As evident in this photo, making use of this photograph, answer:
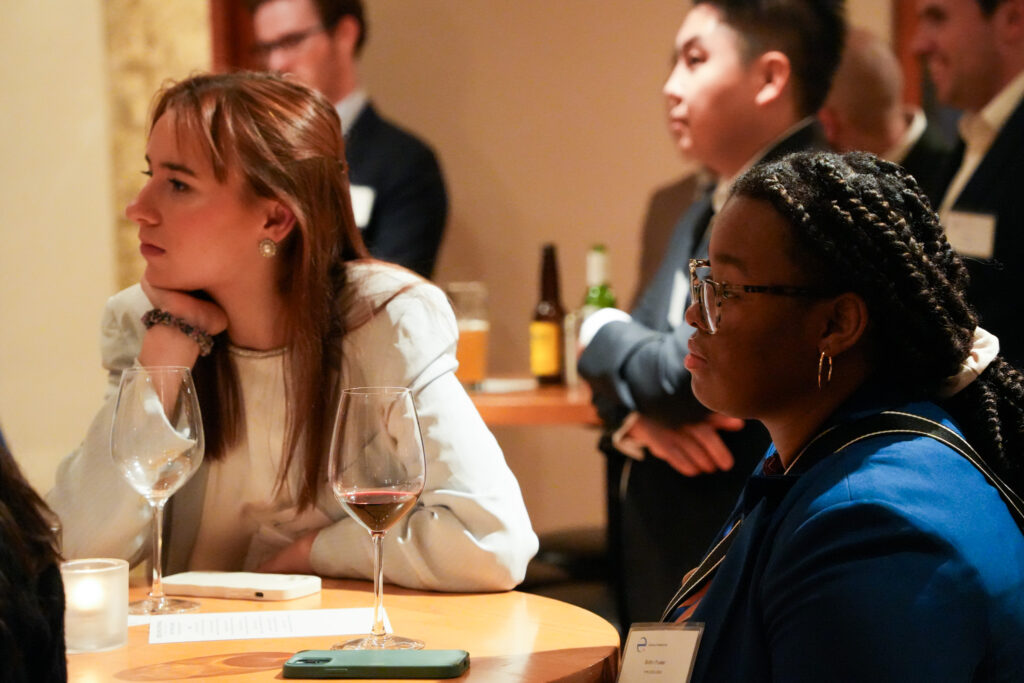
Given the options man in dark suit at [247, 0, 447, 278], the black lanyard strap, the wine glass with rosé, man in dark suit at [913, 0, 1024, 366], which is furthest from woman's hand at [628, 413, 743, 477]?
man in dark suit at [247, 0, 447, 278]

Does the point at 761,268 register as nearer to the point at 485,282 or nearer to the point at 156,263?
the point at 156,263

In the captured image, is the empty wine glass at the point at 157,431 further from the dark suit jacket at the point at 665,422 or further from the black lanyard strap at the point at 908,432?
the dark suit jacket at the point at 665,422

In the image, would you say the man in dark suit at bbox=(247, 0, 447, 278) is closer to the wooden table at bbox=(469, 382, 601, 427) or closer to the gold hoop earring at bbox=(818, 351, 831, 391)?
the wooden table at bbox=(469, 382, 601, 427)

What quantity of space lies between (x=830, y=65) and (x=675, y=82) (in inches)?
15.5

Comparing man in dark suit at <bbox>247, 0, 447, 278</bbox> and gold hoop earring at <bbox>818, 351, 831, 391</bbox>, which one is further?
man in dark suit at <bbox>247, 0, 447, 278</bbox>

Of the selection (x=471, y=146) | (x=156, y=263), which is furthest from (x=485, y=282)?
(x=156, y=263)

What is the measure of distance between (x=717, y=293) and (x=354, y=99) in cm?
317

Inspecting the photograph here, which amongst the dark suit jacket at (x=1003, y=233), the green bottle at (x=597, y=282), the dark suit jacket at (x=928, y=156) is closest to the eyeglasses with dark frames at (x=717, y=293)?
the dark suit jacket at (x=1003, y=233)

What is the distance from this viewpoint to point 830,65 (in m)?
2.79

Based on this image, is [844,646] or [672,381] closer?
[844,646]

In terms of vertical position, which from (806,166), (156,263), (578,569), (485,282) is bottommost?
(578,569)

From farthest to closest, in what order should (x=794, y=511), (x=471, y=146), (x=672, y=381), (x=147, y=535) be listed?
1. (x=471, y=146)
2. (x=672, y=381)
3. (x=147, y=535)
4. (x=794, y=511)

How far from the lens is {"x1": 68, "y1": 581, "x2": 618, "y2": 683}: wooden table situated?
1.14 m

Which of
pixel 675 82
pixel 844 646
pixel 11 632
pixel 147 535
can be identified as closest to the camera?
pixel 11 632
